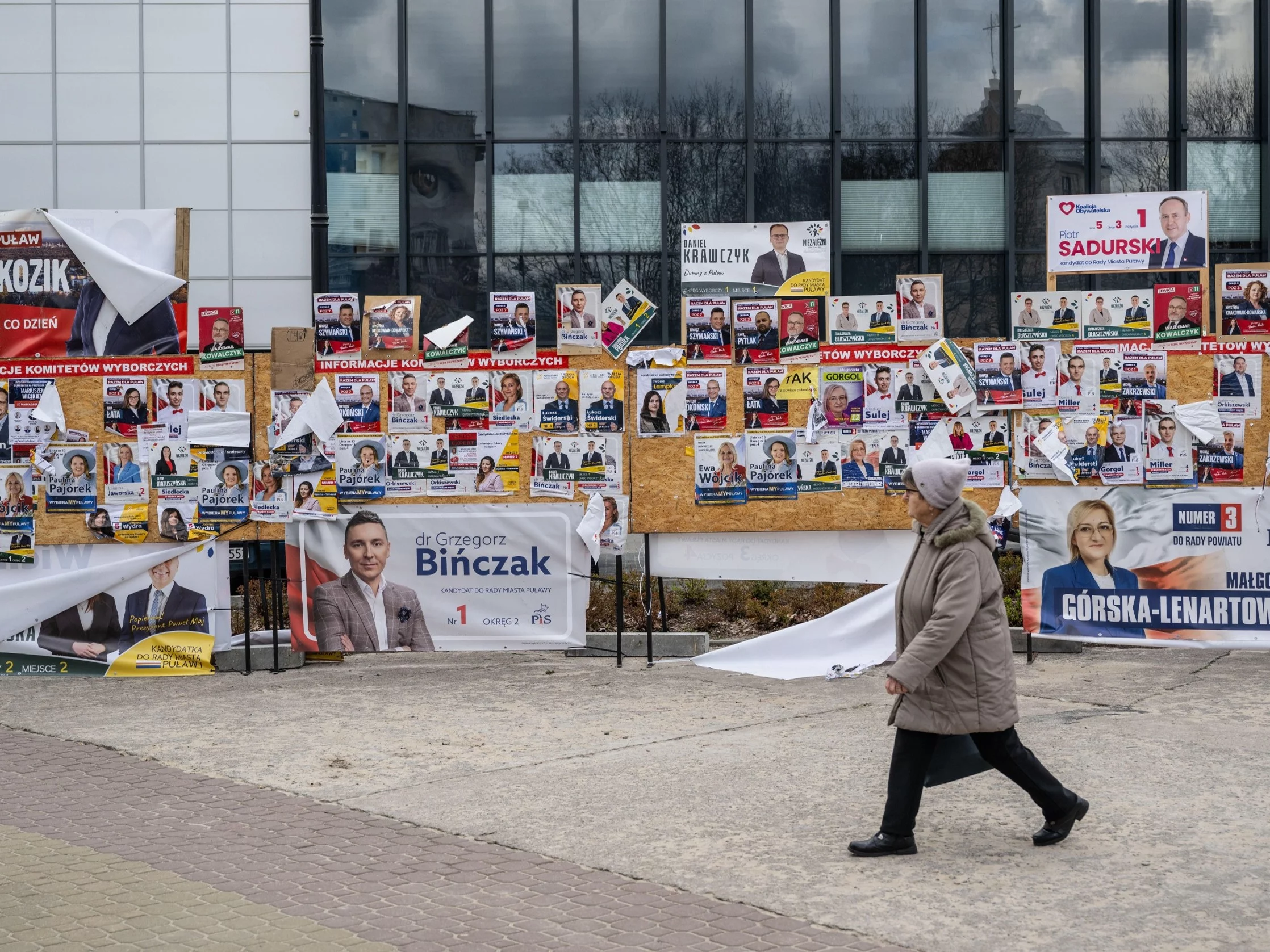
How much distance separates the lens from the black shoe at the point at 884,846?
5.98 meters

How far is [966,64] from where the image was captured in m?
18.8

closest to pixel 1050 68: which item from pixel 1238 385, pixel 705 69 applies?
pixel 705 69

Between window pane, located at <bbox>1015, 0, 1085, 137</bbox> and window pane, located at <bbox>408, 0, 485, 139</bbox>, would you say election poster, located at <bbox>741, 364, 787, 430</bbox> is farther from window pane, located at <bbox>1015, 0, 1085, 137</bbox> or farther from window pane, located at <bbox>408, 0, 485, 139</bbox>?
window pane, located at <bbox>1015, 0, 1085, 137</bbox>

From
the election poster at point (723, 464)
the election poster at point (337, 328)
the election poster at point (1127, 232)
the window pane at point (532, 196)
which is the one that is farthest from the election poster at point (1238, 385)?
the window pane at point (532, 196)

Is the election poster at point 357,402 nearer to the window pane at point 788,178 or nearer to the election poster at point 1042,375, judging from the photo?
the election poster at point 1042,375

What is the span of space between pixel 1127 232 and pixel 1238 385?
4.31 feet

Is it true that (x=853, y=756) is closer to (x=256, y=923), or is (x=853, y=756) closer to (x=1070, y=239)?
(x=256, y=923)

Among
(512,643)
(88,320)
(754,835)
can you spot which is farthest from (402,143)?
(754,835)

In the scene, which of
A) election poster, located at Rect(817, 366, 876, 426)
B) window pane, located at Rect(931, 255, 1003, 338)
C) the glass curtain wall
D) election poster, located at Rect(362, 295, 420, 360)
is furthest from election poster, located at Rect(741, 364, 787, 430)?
window pane, located at Rect(931, 255, 1003, 338)

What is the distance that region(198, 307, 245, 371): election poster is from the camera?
10273 millimetres

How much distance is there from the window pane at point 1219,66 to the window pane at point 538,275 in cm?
844

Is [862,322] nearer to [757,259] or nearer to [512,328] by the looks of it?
[757,259]

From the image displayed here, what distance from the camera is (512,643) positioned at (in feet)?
33.9

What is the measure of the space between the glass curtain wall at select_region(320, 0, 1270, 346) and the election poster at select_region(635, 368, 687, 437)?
8507 millimetres
